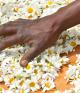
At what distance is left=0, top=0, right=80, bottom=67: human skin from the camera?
1965 millimetres

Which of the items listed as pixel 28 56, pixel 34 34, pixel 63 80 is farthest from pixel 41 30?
pixel 63 80

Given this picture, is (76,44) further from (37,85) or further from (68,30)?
(37,85)

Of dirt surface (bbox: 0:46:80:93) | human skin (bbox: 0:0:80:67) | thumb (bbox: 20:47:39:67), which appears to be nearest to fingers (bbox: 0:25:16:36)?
human skin (bbox: 0:0:80:67)

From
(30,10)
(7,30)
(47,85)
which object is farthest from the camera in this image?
(30,10)

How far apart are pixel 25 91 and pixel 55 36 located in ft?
1.06

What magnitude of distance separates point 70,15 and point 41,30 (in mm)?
164

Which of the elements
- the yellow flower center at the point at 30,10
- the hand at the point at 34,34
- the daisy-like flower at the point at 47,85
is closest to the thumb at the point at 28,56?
the hand at the point at 34,34

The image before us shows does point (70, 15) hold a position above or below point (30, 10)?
below

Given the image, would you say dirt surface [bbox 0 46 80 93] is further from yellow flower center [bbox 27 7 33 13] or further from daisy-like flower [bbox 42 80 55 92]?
yellow flower center [bbox 27 7 33 13]

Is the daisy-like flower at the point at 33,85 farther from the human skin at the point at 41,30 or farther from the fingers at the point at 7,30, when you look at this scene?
the fingers at the point at 7,30

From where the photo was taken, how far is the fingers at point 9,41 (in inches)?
77.8

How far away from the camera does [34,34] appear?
1.98 m

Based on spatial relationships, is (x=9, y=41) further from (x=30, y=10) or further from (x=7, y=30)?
(x=30, y=10)

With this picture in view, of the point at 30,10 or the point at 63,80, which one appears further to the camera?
the point at 30,10
